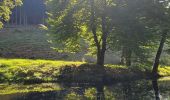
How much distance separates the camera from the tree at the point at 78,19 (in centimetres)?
5281

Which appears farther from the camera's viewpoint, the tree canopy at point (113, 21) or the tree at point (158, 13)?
the tree at point (158, 13)

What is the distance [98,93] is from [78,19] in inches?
744

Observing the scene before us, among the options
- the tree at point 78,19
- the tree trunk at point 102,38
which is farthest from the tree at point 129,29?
the tree at point 78,19

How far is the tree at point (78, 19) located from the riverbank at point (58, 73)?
3.48 metres

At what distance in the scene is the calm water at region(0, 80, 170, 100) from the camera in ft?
111

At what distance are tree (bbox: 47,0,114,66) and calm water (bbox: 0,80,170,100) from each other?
1039 centimetres

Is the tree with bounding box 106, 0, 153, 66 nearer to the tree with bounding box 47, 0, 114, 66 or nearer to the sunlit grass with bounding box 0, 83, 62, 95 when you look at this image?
the tree with bounding box 47, 0, 114, 66

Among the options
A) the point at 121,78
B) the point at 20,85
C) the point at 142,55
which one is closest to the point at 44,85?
the point at 20,85

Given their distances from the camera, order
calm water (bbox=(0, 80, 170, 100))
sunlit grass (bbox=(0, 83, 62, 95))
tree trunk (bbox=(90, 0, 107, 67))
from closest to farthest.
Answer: calm water (bbox=(0, 80, 170, 100)) < sunlit grass (bbox=(0, 83, 62, 95)) < tree trunk (bbox=(90, 0, 107, 67))

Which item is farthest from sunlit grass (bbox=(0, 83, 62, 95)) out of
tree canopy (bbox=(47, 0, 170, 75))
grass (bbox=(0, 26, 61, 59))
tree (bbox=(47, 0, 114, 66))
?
grass (bbox=(0, 26, 61, 59))

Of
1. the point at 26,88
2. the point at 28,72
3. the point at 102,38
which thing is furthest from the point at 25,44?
the point at 26,88

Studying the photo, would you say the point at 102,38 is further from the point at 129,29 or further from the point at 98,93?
the point at 98,93

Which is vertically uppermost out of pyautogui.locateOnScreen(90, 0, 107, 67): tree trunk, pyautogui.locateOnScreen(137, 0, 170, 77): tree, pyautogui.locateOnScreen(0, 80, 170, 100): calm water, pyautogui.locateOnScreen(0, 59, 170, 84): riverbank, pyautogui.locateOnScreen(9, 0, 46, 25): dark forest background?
pyautogui.locateOnScreen(9, 0, 46, 25): dark forest background

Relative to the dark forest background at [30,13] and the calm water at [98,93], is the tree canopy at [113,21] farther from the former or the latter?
the dark forest background at [30,13]
